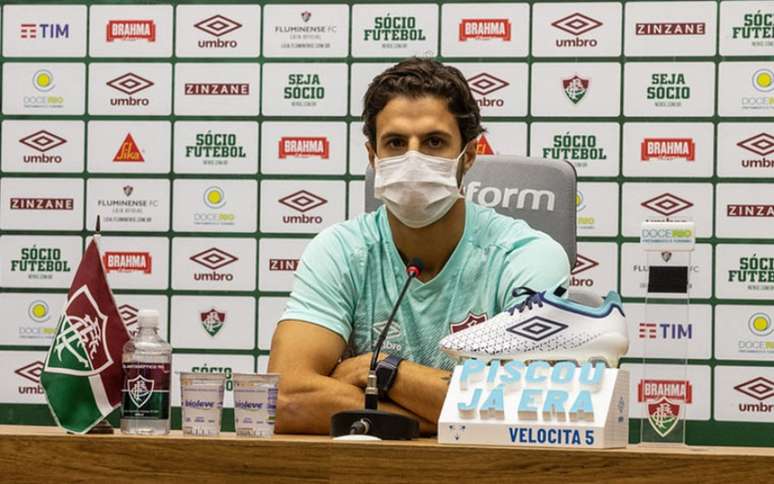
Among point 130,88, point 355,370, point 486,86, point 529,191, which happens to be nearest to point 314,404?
point 355,370

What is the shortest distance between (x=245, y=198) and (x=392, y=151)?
1.88 m

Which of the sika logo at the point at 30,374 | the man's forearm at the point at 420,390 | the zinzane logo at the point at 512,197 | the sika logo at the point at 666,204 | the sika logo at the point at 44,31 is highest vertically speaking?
the sika logo at the point at 44,31

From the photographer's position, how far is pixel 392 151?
91.9 inches

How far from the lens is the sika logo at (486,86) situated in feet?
13.3

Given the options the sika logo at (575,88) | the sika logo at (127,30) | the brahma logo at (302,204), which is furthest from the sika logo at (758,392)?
the sika logo at (127,30)

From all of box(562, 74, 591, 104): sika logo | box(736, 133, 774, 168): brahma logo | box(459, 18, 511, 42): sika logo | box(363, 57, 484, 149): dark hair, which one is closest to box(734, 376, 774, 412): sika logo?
box(736, 133, 774, 168): brahma logo

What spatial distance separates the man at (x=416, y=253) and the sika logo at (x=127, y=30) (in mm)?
2039

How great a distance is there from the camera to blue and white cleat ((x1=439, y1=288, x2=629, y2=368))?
4.82 feet

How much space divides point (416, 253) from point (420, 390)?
1.59 ft

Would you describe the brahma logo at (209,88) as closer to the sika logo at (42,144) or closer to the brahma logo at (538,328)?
the sika logo at (42,144)

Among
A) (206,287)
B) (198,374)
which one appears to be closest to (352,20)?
(206,287)

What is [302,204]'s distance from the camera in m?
Result: 4.12

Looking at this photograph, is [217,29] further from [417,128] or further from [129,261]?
[417,128]

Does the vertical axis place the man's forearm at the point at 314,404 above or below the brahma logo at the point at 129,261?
below
